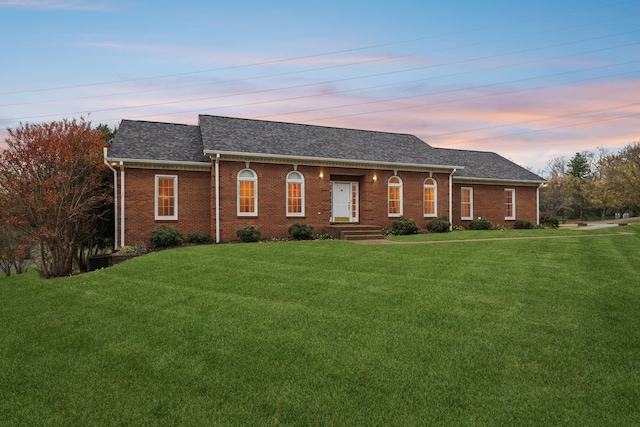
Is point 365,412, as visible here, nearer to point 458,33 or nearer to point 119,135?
point 119,135

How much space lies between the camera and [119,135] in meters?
19.0

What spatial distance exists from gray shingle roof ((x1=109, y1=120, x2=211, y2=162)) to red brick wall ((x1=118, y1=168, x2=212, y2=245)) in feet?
2.24

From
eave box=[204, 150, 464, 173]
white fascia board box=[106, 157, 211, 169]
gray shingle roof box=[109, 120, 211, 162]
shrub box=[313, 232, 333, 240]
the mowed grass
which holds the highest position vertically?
gray shingle roof box=[109, 120, 211, 162]

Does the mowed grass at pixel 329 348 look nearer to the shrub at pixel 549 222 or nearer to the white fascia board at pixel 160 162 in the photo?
the white fascia board at pixel 160 162

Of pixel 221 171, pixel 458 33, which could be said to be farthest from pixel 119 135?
pixel 458 33

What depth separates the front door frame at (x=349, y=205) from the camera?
2097 cm

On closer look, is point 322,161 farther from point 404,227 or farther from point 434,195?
point 434,195

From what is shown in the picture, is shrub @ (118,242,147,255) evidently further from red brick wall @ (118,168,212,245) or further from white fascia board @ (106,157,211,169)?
white fascia board @ (106,157,211,169)

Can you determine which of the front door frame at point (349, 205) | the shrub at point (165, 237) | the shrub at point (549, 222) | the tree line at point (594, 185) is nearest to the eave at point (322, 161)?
the front door frame at point (349, 205)

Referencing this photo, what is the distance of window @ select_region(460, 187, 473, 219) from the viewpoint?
82.0 ft

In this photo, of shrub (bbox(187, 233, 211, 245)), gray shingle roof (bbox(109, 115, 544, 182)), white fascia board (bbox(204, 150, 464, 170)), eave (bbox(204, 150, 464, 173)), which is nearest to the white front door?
eave (bbox(204, 150, 464, 173))

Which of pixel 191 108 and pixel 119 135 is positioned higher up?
pixel 191 108

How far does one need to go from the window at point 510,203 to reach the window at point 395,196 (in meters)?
9.10

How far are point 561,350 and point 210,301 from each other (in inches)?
220
